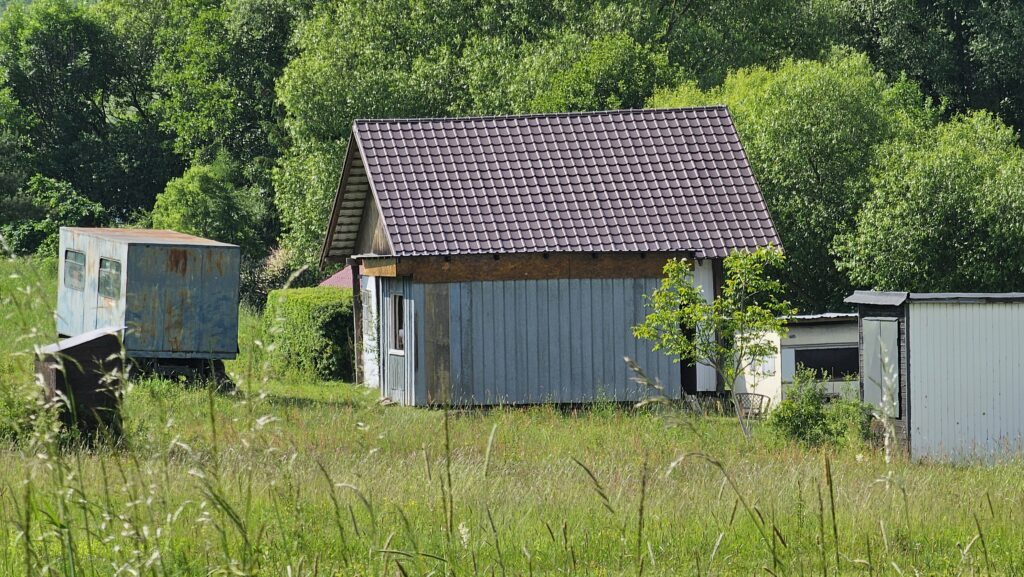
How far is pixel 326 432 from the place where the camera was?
609 inches

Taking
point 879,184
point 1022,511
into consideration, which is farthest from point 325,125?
point 1022,511

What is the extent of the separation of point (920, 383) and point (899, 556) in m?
8.85

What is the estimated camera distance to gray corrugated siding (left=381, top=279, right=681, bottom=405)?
867 inches

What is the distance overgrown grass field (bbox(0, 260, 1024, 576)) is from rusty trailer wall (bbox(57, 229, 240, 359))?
6.83 metres

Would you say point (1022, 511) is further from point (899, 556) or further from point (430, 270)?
point (430, 270)

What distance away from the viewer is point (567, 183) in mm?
23922

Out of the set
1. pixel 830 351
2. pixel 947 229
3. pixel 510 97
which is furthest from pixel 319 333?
pixel 947 229

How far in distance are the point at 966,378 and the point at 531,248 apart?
25.6 feet

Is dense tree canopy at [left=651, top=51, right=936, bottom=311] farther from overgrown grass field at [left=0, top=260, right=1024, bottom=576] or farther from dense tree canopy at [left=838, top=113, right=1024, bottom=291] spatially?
overgrown grass field at [left=0, top=260, right=1024, bottom=576]

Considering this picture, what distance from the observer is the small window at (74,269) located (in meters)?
24.7

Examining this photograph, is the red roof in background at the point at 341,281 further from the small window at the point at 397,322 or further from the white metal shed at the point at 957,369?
the white metal shed at the point at 957,369

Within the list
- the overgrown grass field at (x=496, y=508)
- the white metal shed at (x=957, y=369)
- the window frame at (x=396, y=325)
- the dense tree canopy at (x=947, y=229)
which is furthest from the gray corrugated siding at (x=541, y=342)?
the dense tree canopy at (x=947, y=229)

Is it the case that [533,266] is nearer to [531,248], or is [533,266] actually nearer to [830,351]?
[531,248]

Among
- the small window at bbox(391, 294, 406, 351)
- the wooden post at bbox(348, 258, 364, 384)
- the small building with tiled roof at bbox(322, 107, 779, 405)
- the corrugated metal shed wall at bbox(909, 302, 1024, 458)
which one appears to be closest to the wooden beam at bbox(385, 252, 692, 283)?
the small building with tiled roof at bbox(322, 107, 779, 405)
